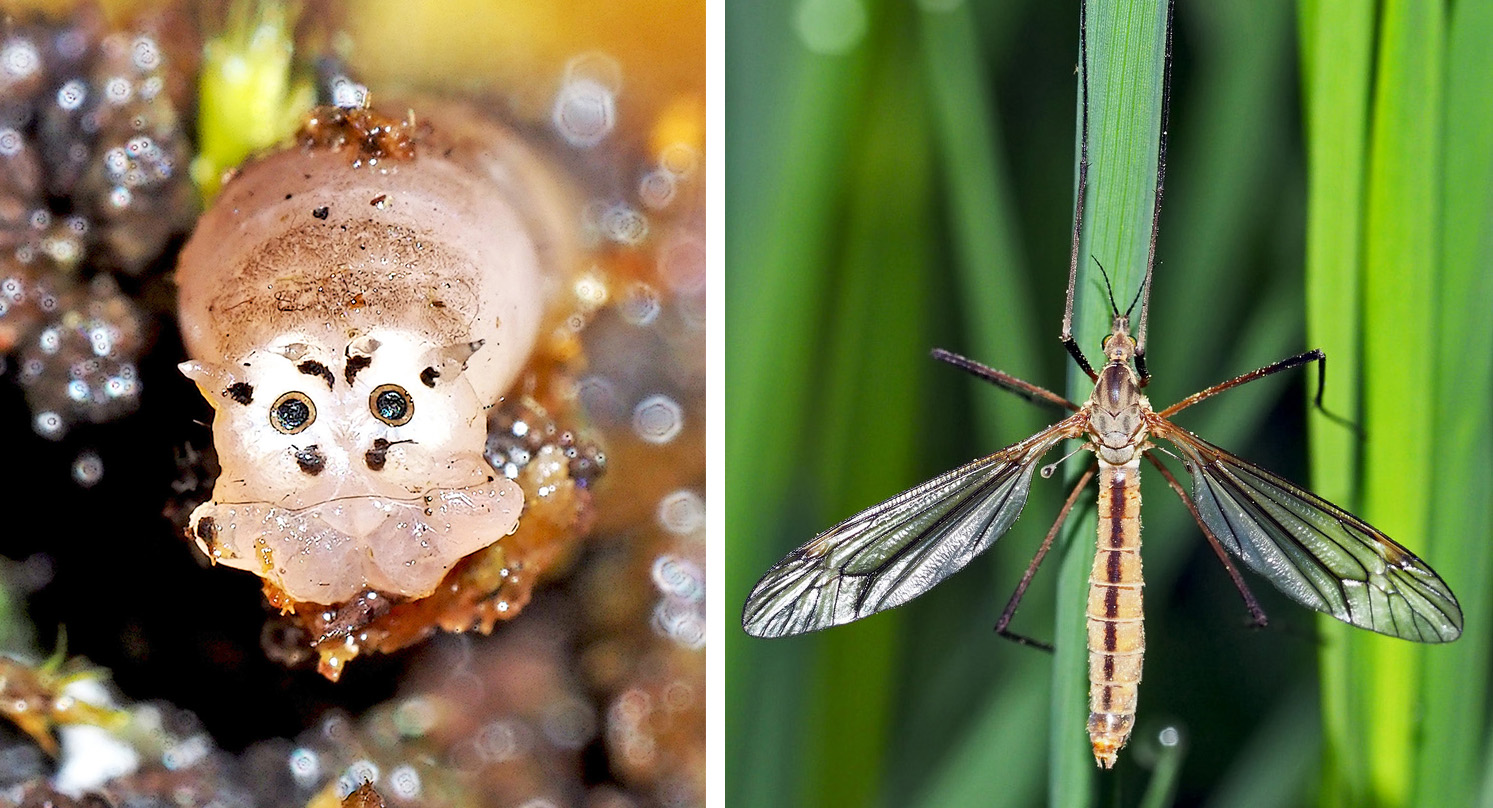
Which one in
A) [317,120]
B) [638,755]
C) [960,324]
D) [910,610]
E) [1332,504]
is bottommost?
[638,755]

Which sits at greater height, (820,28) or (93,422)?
(820,28)

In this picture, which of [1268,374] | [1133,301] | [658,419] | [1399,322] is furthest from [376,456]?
[1399,322]

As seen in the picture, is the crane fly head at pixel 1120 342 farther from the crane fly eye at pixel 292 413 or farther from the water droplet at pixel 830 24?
the crane fly eye at pixel 292 413

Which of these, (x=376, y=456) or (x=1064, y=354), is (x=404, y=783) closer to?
(x=376, y=456)

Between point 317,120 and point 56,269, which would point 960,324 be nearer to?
point 317,120

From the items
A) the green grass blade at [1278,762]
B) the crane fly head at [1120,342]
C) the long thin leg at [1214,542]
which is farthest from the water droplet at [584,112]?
the green grass blade at [1278,762]

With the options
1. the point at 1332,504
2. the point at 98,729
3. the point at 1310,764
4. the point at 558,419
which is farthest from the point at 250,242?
the point at 1310,764

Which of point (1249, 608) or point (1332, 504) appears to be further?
point (1249, 608)
